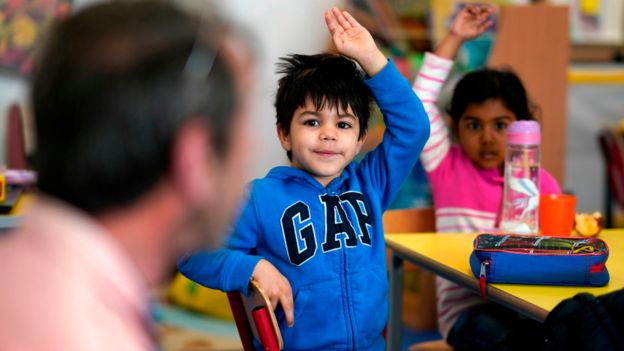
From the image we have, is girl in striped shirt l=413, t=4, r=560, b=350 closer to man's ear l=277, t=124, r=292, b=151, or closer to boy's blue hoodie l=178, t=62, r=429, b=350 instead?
boy's blue hoodie l=178, t=62, r=429, b=350

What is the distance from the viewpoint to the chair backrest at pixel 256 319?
1.47 meters

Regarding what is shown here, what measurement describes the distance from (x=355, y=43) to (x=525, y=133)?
21.8 inches

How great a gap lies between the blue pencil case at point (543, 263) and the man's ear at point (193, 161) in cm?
96

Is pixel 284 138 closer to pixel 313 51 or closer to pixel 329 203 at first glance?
pixel 329 203

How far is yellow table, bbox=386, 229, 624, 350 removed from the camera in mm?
1494

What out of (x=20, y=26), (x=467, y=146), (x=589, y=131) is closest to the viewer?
(x=467, y=146)

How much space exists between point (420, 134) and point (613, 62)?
409 cm

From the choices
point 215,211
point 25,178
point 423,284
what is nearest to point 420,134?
point 25,178

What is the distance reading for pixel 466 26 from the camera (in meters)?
2.34

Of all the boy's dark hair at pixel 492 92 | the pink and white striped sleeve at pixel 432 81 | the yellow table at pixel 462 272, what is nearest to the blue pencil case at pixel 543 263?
the yellow table at pixel 462 272

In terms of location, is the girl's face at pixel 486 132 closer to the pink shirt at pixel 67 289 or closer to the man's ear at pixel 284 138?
the man's ear at pixel 284 138

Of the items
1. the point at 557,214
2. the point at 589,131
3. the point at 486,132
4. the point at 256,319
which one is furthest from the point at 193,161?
the point at 589,131

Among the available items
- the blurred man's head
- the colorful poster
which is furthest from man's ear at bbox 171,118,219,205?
the colorful poster

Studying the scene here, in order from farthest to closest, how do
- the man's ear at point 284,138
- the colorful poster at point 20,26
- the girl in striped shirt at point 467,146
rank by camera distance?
the colorful poster at point 20,26 → the girl in striped shirt at point 467,146 → the man's ear at point 284,138
